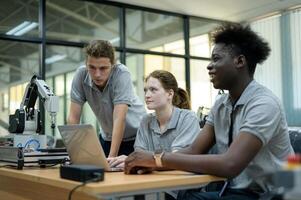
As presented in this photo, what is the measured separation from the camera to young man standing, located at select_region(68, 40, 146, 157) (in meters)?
2.24

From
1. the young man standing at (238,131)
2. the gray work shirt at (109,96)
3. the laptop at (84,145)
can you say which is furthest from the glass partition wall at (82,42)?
the young man standing at (238,131)

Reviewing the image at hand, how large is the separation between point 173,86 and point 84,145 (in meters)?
1.01

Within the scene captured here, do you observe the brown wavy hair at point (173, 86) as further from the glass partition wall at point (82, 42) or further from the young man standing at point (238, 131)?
the glass partition wall at point (82, 42)

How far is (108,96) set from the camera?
248cm

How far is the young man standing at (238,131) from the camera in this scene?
139 centimetres

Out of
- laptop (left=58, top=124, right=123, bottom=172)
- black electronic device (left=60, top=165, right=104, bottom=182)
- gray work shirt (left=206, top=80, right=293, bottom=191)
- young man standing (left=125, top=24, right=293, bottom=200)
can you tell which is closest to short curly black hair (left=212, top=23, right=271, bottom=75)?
young man standing (left=125, top=24, right=293, bottom=200)

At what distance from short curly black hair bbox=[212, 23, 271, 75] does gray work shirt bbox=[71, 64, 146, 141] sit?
2.81 feet

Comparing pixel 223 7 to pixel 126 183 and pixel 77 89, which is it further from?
pixel 126 183

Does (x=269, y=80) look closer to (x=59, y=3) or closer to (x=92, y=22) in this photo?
(x=92, y=22)

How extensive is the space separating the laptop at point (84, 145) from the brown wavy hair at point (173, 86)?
0.89 metres

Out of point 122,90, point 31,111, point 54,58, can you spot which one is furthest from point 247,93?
point 54,58

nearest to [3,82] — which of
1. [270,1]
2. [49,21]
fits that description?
[49,21]

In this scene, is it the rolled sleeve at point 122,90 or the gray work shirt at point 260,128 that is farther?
the rolled sleeve at point 122,90

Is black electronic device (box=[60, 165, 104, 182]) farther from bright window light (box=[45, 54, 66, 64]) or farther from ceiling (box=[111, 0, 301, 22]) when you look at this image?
ceiling (box=[111, 0, 301, 22])
